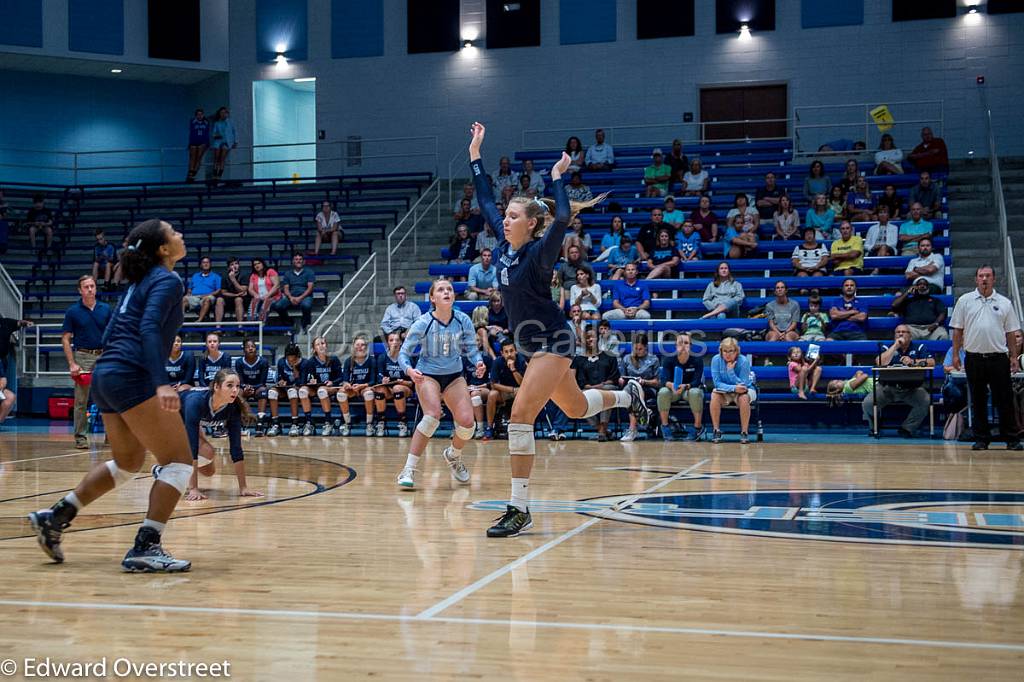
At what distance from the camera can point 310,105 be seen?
93.0 feet

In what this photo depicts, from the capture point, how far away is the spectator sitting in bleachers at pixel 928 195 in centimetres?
1788

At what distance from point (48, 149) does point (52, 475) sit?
19.3 metres

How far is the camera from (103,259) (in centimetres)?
2041

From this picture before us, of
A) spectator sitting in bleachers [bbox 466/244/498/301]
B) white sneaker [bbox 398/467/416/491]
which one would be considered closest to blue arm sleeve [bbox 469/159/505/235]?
white sneaker [bbox 398/467/416/491]

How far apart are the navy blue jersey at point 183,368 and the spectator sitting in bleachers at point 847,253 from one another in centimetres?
988

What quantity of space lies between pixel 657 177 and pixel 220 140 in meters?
10.8

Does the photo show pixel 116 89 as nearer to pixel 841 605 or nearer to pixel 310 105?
pixel 310 105

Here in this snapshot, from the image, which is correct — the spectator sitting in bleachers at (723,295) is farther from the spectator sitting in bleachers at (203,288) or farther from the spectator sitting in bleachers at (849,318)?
the spectator sitting in bleachers at (203,288)

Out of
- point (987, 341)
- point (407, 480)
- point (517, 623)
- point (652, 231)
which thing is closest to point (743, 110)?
point (652, 231)

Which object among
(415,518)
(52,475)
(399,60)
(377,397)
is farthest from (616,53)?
(415,518)

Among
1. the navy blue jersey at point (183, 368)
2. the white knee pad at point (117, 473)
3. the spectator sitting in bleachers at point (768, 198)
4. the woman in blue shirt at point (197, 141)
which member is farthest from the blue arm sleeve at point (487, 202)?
the woman in blue shirt at point (197, 141)

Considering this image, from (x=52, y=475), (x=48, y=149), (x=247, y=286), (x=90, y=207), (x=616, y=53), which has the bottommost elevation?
(x=52, y=475)

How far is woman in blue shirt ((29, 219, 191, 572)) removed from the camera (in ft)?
15.9

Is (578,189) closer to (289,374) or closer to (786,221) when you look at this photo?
(786,221)
